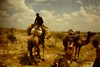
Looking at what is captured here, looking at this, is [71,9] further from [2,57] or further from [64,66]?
[2,57]

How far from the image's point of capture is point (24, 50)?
198 inches

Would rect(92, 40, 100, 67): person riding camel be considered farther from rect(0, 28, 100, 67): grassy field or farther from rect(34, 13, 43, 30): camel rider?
rect(34, 13, 43, 30): camel rider

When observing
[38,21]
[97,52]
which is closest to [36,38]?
[38,21]

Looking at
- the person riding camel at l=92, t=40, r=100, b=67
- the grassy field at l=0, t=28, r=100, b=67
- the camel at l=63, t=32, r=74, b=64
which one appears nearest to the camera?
the person riding camel at l=92, t=40, r=100, b=67

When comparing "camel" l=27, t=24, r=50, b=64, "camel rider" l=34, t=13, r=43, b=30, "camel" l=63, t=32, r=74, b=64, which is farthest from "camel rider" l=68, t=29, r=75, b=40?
"camel rider" l=34, t=13, r=43, b=30

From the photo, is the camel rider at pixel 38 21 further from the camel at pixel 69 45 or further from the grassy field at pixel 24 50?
the camel at pixel 69 45

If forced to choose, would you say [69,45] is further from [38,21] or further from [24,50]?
[24,50]

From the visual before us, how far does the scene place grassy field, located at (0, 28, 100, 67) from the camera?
4.91 metres

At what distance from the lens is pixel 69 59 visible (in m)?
4.81

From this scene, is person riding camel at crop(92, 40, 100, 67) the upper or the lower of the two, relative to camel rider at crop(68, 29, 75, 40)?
lower

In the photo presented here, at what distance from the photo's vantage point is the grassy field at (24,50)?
4.91 meters

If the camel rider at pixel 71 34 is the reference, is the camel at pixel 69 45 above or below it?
below


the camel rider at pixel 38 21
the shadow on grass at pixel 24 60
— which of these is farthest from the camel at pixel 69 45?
the shadow on grass at pixel 24 60

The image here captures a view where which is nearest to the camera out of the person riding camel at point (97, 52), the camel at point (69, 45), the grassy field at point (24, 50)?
the person riding camel at point (97, 52)
